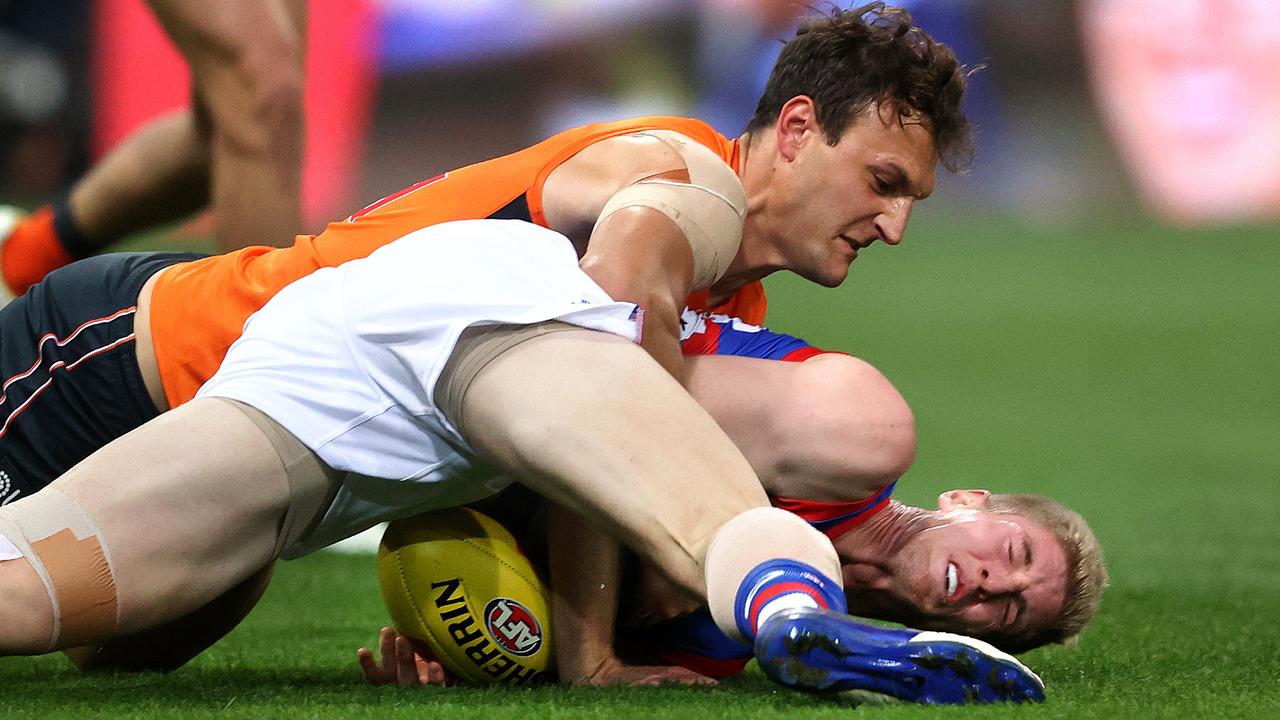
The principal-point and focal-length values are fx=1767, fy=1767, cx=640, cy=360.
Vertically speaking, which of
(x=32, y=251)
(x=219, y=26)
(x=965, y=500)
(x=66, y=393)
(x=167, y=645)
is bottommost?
(x=167, y=645)

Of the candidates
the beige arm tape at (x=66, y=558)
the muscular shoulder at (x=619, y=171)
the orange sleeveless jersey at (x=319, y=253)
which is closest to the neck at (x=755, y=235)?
the orange sleeveless jersey at (x=319, y=253)

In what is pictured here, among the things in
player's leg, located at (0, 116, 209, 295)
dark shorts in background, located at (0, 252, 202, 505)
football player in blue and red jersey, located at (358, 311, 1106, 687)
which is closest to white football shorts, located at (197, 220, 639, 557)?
football player in blue and red jersey, located at (358, 311, 1106, 687)

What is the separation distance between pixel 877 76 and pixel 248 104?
1.91m

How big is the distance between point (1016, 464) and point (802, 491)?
3633 millimetres

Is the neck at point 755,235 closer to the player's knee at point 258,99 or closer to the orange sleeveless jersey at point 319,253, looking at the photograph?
the orange sleeveless jersey at point 319,253

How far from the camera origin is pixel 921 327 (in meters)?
10.6

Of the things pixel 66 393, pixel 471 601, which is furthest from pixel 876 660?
pixel 66 393

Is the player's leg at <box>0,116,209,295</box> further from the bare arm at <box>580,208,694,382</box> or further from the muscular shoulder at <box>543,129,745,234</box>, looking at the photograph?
the bare arm at <box>580,208,694,382</box>

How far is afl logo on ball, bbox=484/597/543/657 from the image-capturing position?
9.55 ft

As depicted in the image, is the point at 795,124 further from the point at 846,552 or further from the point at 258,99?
the point at 258,99

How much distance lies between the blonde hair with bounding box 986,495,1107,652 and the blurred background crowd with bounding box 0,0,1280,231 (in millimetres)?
10453

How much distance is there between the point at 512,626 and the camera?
2912 millimetres

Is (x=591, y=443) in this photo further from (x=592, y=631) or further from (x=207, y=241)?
(x=207, y=241)

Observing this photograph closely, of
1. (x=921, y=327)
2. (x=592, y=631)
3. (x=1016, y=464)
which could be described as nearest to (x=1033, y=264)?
(x=921, y=327)
